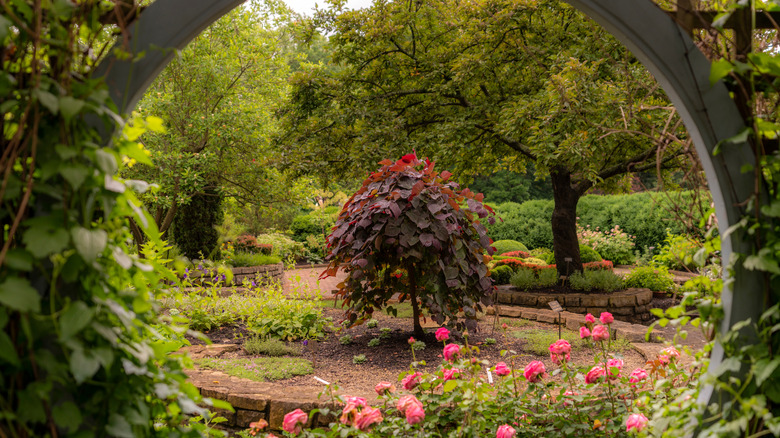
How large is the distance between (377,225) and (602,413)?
186 cm

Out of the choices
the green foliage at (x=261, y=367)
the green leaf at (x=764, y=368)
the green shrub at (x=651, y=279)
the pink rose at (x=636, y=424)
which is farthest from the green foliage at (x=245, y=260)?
the green leaf at (x=764, y=368)

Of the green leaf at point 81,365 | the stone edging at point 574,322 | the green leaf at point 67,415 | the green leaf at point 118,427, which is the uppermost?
the green leaf at point 81,365

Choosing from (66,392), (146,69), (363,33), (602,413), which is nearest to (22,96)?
(146,69)

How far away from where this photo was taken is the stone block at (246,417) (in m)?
2.48

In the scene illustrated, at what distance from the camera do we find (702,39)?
1508mm

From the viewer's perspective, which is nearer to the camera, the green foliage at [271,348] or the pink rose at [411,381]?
the pink rose at [411,381]

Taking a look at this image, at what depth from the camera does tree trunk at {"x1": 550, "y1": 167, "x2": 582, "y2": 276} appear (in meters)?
7.20

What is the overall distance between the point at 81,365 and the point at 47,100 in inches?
21.0

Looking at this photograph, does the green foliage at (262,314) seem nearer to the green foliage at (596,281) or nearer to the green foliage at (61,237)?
the green foliage at (61,237)

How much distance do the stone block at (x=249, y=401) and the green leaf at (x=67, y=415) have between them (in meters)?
1.51

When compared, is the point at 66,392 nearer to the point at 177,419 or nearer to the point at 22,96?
the point at 177,419

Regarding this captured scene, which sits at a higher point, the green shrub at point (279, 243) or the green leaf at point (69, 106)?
the green leaf at point (69, 106)

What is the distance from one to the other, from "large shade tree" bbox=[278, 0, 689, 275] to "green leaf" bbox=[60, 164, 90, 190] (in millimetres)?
4961

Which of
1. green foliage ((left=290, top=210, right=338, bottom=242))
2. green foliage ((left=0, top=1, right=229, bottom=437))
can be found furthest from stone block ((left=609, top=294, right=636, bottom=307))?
green foliage ((left=290, top=210, right=338, bottom=242))
